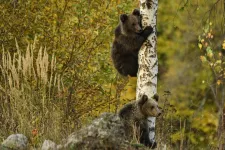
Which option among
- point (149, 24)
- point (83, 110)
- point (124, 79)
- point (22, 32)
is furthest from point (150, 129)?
point (22, 32)

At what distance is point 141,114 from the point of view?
9.02 meters

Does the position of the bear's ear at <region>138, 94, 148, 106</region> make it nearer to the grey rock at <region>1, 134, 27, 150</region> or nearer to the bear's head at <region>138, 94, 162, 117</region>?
the bear's head at <region>138, 94, 162, 117</region>

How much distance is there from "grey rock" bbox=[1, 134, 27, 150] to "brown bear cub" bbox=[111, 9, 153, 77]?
7.20 ft

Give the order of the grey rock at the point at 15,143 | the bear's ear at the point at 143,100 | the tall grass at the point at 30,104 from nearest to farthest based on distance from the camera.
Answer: the grey rock at the point at 15,143
the bear's ear at the point at 143,100
the tall grass at the point at 30,104

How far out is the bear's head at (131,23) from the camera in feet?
30.4

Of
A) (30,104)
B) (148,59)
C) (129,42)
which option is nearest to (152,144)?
(148,59)

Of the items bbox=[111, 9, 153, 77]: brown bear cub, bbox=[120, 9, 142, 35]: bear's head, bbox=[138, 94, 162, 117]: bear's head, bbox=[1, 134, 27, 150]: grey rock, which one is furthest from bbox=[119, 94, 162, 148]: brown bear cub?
bbox=[1, 134, 27, 150]: grey rock

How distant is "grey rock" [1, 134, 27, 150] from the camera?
8.09 m

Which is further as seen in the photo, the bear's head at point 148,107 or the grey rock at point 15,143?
the bear's head at point 148,107

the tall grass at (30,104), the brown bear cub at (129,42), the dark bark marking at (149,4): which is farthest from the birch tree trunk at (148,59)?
the tall grass at (30,104)

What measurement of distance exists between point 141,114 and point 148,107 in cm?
23

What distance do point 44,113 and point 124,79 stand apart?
3.36m

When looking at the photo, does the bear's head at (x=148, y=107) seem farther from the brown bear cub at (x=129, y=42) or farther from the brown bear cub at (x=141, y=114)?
the brown bear cub at (x=129, y=42)

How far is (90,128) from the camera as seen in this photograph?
7656 mm
